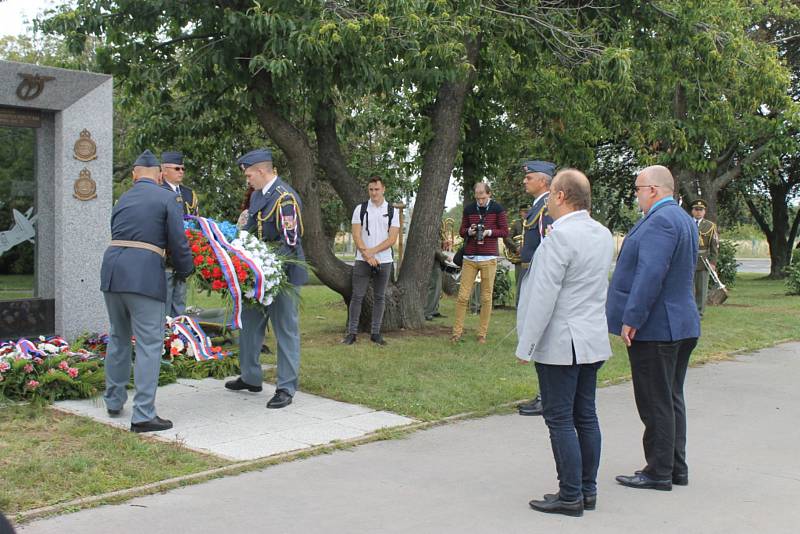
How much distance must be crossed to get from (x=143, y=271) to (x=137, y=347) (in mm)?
593

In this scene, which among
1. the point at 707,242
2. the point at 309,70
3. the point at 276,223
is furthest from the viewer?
the point at 707,242

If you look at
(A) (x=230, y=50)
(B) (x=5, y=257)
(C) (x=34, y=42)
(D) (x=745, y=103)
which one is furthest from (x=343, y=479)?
(C) (x=34, y=42)

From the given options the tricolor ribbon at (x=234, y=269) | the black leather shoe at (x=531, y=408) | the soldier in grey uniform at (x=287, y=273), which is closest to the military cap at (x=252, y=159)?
the soldier in grey uniform at (x=287, y=273)

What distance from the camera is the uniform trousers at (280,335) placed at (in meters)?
7.52

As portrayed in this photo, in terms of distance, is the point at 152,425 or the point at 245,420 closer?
the point at 152,425

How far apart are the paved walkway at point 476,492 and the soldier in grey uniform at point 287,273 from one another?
147 cm

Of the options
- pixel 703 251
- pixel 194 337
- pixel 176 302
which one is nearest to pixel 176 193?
pixel 176 302

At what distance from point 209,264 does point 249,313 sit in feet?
2.71

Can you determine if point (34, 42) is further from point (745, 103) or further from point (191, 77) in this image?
point (745, 103)

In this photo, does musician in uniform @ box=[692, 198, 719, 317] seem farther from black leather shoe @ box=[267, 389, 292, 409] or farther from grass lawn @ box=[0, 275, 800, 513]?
black leather shoe @ box=[267, 389, 292, 409]

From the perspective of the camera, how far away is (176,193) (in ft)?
31.5

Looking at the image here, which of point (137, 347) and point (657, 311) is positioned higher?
point (657, 311)

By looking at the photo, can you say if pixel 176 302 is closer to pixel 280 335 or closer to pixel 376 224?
pixel 376 224

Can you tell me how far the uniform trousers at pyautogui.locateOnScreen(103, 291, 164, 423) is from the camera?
6453 millimetres
